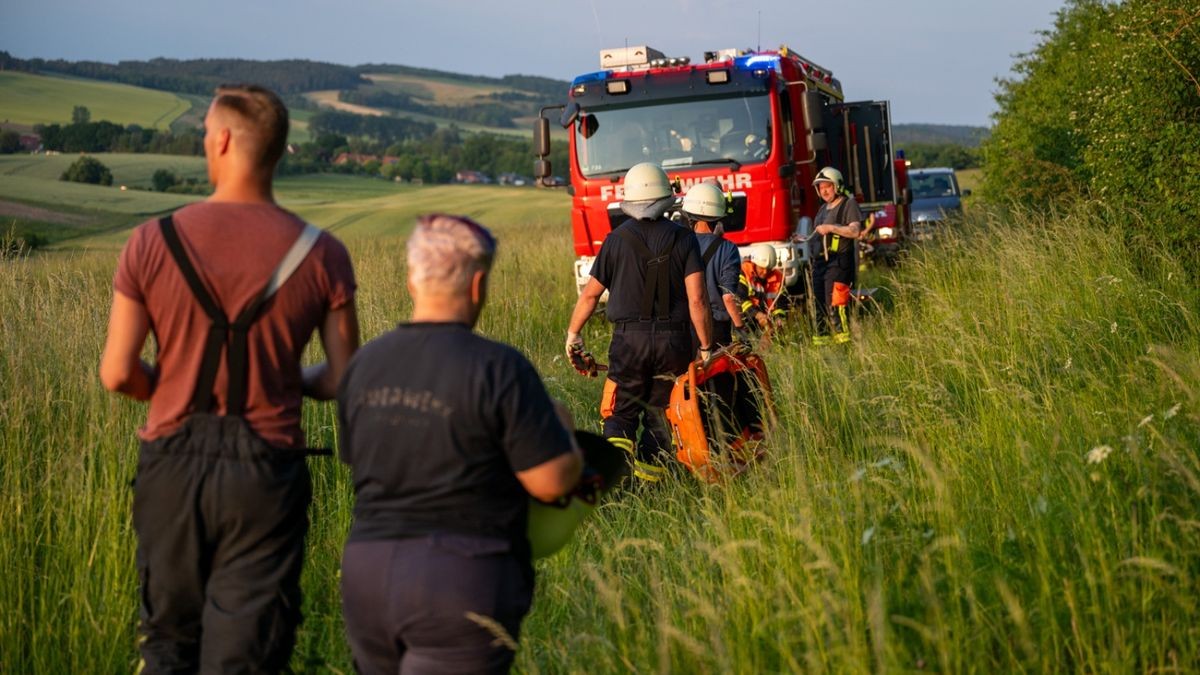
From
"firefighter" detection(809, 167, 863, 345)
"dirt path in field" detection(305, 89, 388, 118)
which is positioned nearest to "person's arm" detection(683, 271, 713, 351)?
"firefighter" detection(809, 167, 863, 345)

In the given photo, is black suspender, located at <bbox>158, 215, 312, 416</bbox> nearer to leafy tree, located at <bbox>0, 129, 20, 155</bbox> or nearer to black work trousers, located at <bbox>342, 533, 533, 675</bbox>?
black work trousers, located at <bbox>342, 533, 533, 675</bbox>

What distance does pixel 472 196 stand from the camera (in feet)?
240

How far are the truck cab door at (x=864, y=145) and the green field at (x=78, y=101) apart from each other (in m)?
72.7

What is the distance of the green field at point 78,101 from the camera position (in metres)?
83.5

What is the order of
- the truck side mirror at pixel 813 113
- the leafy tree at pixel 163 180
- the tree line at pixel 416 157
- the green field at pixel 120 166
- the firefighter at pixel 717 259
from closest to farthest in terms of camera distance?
the firefighter at pixel 717 259 → the truck side mirror at pixel 813 113 → the green field at pixel 120 166 → the leafy tree at pixel 163 180 → the tree line at pixel 416 157

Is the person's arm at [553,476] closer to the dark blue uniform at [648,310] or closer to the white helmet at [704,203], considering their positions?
the dark blue uniform at [648,310]

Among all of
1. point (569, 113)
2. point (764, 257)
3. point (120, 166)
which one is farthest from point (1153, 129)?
point (120, 166)

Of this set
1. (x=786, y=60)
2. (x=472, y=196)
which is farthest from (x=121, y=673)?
(x=472, y=196)

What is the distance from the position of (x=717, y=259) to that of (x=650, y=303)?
150 cm

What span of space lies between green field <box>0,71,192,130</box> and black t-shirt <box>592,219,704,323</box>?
3113 inches

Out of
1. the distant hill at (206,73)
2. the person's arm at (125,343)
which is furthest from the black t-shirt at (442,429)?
the distant hill at (206,73)

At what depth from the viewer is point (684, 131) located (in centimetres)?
1355

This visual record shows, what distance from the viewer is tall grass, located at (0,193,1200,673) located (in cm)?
350

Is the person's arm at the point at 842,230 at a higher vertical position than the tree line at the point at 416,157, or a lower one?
lower
